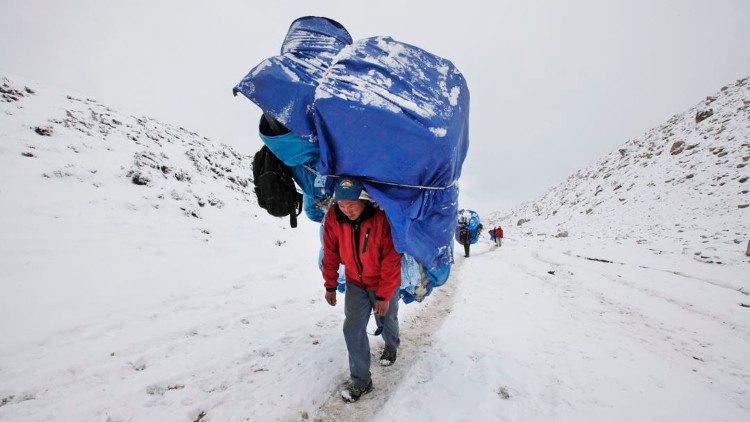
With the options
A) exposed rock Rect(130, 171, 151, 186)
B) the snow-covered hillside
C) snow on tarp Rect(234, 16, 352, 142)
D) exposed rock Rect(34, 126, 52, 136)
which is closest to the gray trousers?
snow on tarp Rect(234, 16, 352, 142)

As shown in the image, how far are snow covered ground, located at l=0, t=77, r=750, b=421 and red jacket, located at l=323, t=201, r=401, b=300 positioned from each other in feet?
3.70

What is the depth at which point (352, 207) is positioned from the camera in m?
2.69

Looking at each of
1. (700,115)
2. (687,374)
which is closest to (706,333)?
(687,374)

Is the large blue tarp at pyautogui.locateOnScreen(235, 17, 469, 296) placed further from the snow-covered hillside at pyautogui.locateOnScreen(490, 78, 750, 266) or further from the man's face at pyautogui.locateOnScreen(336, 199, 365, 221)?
the snow-covered hillside at pyautogui.locateOnScreen(490, 78, 750, 266)

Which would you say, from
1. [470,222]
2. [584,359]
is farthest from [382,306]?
[470,222]

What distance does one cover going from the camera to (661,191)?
67.2 ft

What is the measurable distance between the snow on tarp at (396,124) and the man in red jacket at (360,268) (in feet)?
0.71

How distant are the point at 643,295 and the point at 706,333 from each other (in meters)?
1.96

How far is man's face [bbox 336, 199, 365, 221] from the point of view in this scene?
8.75 feet

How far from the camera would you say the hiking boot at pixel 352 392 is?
9.66 ft

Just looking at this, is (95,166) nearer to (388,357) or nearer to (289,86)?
(289,86)

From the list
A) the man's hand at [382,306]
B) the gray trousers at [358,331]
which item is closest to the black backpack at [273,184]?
the gray trousers at [358,331]

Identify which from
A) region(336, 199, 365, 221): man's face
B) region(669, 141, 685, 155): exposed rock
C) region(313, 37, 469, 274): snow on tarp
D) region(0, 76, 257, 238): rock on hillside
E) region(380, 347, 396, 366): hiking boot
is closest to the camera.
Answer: region(313, 37, 469, 274): snow on tarp

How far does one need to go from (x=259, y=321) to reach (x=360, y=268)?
2.45 meters
